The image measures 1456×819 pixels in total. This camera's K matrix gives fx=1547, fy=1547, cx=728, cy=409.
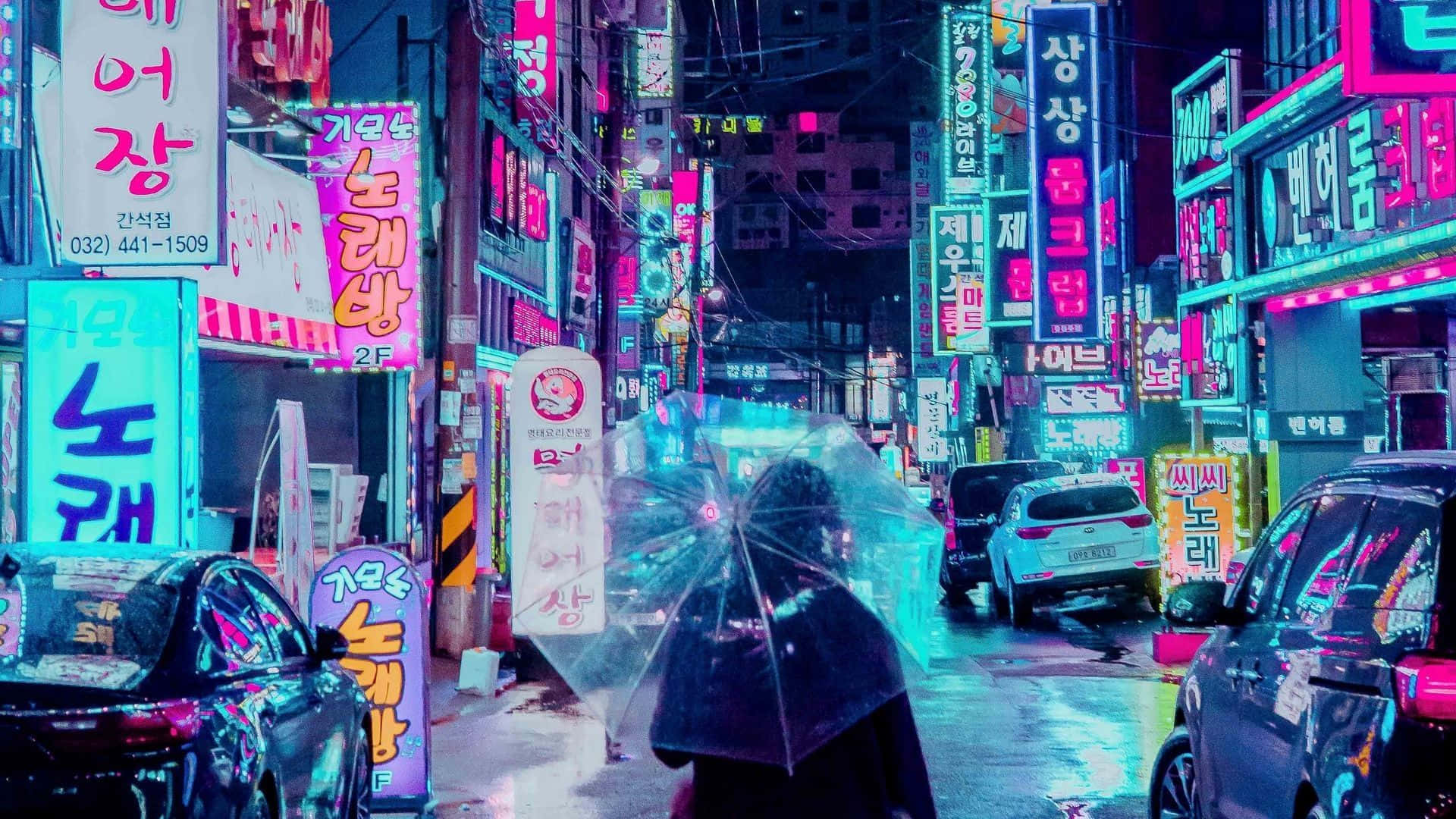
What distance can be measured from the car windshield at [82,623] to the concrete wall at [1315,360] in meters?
16.5

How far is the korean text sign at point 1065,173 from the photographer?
25953mm

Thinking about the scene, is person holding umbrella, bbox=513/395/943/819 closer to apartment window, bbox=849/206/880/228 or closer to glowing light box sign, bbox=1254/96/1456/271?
glowing light box sign, bbox=1254/96/1456/271

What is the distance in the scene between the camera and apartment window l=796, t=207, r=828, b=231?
104 metres

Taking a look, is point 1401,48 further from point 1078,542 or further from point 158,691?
point 1078,542

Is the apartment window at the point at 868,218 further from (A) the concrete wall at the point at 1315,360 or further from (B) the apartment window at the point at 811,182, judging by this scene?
(A) the concrete wall at the point at 1315,360

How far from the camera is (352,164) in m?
15.7

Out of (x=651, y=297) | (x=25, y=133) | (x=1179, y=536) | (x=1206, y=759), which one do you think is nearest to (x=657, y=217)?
(x=651, y=297)

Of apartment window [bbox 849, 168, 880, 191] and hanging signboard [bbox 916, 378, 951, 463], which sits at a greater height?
apartment window [bbox 849, 168, 880, 191]

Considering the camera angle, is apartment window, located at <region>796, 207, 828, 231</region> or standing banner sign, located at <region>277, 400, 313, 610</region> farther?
apartment window, located at <region>796, 207, 828, 231</region>

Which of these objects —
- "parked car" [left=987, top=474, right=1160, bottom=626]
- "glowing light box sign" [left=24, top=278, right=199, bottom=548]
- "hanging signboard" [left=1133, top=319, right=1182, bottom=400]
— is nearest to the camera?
"glowing light box sign" [left=24, top=278, right=199, bottom=548]

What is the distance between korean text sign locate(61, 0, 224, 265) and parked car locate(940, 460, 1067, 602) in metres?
15.3

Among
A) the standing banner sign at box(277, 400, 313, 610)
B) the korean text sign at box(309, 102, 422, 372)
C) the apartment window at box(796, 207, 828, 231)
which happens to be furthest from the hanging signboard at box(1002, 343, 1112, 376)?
the apartment window at box(796, 207, 828, 231)

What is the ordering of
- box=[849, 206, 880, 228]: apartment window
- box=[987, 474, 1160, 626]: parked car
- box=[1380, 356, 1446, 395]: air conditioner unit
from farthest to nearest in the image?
box=[849, 206, 880, 228]: apartment window < box=[987, 474, 1160, 626]: parked car < box=[1380, 356, 1446, 395]: air conditioner unit

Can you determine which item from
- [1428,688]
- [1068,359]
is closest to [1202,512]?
[1068,359]
